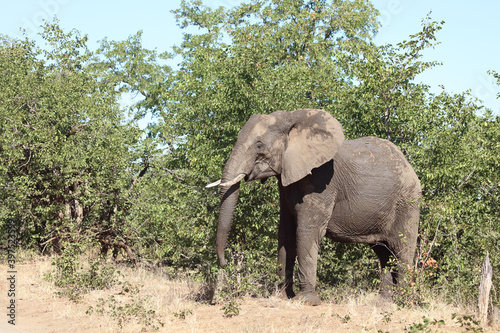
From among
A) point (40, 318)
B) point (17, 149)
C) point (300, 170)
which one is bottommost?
point (40, 318)

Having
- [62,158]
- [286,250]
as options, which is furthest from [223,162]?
[62,158]

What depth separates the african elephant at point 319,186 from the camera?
1025 cm

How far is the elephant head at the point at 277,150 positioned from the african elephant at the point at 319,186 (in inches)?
0.7

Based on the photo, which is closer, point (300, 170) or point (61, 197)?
point (300, 170)

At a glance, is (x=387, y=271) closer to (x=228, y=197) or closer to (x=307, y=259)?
(x=307, y=259)

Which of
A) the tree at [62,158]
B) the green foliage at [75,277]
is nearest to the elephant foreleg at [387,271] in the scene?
the green foliage at [75,277]

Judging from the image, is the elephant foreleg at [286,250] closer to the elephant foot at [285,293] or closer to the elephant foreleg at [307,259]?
the elephant foot at [285,293]

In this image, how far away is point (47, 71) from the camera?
1991 cm

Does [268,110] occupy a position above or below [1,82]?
below

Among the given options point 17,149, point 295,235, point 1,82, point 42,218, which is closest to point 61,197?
point 42,218

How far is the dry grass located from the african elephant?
83 cm

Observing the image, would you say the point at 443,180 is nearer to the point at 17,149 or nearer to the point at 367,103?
the point at 367,103

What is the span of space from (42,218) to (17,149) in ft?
7.33

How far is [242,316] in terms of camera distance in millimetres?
9523
